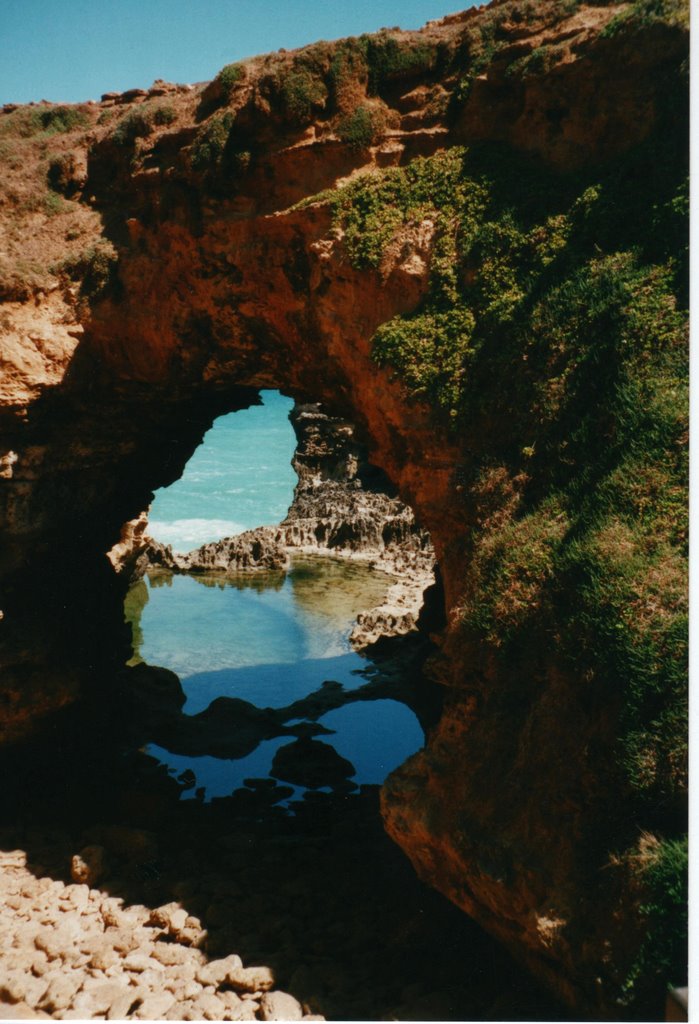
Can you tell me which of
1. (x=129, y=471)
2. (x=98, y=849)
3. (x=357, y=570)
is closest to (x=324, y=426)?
(x=357, y=570)

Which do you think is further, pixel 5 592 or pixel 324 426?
pixel 324 426

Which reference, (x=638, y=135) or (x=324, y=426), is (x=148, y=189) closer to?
(x=638, y=135)

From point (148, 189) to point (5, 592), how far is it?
7.77 meters

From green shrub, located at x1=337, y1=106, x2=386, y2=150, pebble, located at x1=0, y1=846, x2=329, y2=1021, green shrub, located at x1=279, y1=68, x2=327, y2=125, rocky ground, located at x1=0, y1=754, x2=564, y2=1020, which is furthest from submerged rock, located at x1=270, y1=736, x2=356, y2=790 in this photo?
green shrub, located at x1=279, y1=68, x2=327, y2=125

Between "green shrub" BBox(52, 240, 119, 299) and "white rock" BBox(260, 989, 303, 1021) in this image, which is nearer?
"white rock" BBox(260, 989, 303, 1021)

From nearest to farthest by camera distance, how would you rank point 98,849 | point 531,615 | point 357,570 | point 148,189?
point 531,615 → point 98,849 → point 148,189 → point 357,570

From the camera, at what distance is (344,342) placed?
11.1 meters

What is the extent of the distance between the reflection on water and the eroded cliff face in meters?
3.92

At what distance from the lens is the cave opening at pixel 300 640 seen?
15.8 metres

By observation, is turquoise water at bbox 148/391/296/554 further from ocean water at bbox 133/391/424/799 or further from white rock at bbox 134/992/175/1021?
white rock at bbox 134/992/175/1021

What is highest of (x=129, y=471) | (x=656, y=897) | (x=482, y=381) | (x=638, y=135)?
(x=638, y=135)

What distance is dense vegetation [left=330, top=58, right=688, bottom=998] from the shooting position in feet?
22.1

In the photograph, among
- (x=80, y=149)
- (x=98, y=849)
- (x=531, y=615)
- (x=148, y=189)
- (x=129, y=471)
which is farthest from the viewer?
(x=129, y=471)

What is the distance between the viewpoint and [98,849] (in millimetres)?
11414
